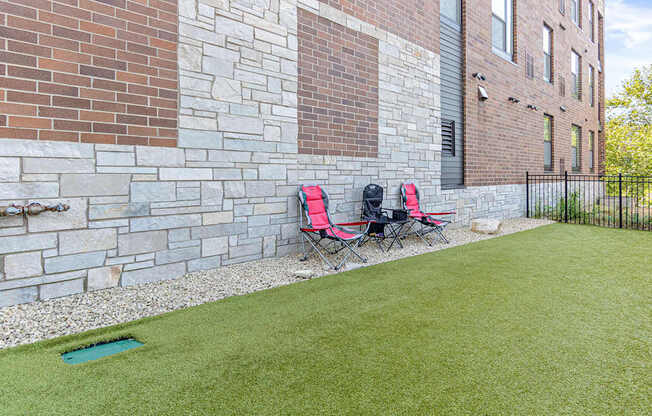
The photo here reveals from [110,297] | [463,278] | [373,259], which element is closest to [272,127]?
[373,259]

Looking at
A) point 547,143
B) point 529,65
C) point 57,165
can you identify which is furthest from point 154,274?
point 547,143

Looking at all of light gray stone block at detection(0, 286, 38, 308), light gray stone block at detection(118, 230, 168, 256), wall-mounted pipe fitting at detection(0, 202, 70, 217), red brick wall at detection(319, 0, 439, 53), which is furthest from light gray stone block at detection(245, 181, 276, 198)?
red brick wall at detection(319, 0, 439, 53)

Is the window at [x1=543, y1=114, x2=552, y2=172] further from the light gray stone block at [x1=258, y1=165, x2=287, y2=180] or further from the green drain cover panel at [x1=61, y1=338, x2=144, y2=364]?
the green drain cover panel at [x1=61, y1=338, x2=144, y2=364]

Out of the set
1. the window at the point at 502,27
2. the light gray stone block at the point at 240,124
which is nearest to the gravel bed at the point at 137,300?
the light gray stone block at the point at 240,124

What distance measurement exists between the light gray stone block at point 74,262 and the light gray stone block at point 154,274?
9.9 inches

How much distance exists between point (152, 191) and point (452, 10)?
7.20m

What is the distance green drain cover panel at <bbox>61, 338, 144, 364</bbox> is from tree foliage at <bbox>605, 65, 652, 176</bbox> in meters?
16.1

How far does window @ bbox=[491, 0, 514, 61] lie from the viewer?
8.75 m

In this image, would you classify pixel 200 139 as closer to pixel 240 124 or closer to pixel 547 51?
pixel 240 124

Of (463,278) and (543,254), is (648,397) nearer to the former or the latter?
(463,278)

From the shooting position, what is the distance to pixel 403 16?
20.5 feet

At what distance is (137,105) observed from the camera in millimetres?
3318

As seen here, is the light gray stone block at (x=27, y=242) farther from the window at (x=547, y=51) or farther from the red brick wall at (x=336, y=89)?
the window at (x=547, y=51)

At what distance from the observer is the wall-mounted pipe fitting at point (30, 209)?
2.65 m
